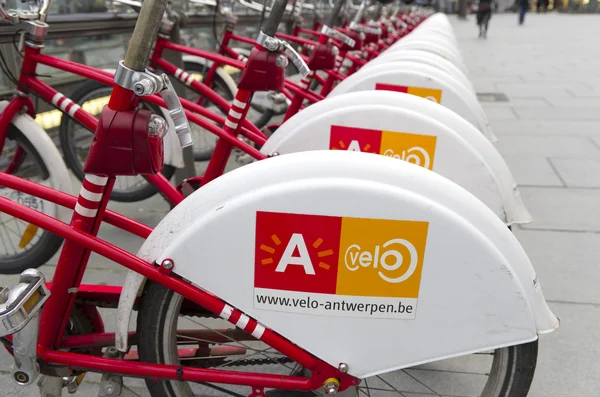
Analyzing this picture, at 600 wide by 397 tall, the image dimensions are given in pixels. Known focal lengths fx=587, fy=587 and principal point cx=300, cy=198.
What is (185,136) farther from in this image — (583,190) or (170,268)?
(583,190)

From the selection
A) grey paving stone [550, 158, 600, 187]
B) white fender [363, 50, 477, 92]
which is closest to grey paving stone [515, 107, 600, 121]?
grey paving stone [550, 158, 600, 187]

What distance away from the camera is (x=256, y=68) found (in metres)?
2.28

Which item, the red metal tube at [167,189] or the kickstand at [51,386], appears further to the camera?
the red metal tube at [167,189]

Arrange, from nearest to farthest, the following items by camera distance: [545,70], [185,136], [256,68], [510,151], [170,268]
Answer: [185,136] < [170,268] < [256,68] < [510,151] < [545,70]

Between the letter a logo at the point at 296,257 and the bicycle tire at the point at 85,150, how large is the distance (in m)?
2.01

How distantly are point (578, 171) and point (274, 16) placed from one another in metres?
3.12

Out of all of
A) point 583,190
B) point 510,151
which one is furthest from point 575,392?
point 510,151

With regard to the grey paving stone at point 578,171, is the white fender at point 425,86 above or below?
above

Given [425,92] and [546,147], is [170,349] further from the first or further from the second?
[546,147]

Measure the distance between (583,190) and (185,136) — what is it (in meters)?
3.44

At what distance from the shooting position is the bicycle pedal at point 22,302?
1.41 m

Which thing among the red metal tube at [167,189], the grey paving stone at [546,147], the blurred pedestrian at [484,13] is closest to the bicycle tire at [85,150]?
the red metal tube at [167,189]

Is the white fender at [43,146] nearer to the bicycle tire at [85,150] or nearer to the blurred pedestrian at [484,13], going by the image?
the bicycle tire at [85,150]

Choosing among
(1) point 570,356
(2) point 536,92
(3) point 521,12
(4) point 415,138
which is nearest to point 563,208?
(1) point 570,356
